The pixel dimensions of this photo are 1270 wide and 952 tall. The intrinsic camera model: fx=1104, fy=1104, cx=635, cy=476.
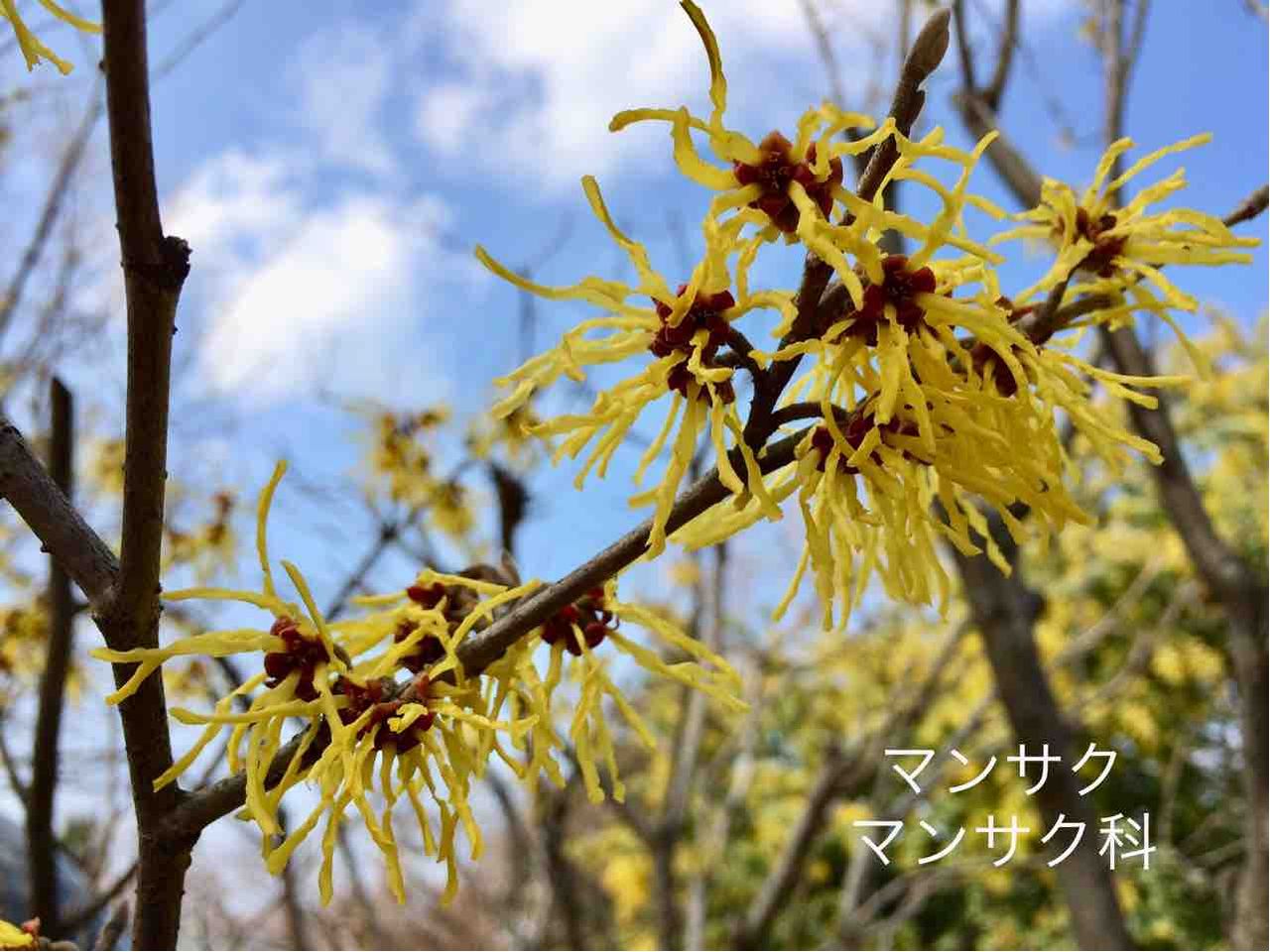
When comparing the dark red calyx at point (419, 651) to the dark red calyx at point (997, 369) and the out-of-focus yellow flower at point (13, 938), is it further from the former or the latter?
the dark red calyx at point (997, 369)

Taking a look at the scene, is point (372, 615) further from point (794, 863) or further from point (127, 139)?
point (794, 863)

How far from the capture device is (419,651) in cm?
87

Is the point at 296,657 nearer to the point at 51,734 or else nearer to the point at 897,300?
the point at 897,300

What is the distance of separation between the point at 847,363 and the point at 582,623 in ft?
1.08

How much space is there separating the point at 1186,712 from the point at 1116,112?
3.43 meters

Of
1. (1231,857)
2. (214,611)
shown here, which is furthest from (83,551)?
(1231,857)

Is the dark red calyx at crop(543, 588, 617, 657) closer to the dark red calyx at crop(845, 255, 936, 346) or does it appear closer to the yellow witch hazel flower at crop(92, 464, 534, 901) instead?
the yellow witch hazel flower at crop(92, 464, 534, 901)

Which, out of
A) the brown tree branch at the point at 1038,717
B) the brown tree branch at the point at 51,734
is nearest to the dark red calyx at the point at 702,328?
the brown tree branch at the point at 51,734

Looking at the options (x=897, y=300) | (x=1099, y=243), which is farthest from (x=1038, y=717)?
(x=897, y=300)

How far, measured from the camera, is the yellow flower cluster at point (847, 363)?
2.31 ft

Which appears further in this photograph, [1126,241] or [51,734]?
[51,734]

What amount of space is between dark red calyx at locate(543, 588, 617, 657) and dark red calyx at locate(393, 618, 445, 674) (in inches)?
3.5

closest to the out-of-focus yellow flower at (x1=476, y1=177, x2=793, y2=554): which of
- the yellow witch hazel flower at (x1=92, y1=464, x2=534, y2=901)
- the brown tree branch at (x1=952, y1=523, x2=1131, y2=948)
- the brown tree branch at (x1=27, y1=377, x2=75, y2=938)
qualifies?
the yellow witch hazel flower at (x1=92, y1=464, x2=534, y2=901)

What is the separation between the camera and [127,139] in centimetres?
60
